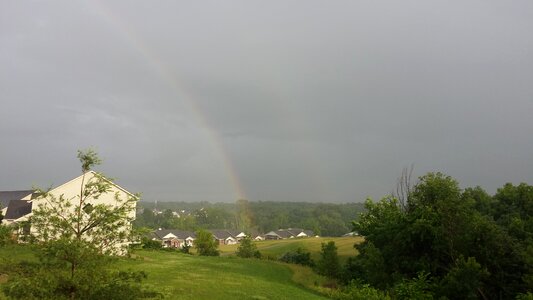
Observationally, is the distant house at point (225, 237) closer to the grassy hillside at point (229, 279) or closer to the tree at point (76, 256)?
the grassy hillside at point (229, 279)

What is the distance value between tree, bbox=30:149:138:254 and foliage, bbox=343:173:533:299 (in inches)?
631

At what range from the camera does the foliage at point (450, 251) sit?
21719 mm

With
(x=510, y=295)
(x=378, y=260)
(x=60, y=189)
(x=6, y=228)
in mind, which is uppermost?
(x=60, y=189)

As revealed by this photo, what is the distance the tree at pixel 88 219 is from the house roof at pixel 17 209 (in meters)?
50.8

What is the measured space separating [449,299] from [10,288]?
2158cm

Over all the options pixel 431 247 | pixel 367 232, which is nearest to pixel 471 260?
pixel 431 247

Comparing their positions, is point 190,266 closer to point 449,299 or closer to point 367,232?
point 367,232

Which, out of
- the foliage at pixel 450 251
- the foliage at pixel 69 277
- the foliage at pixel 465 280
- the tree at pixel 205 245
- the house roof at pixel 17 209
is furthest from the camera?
the tree at pixel 205 245

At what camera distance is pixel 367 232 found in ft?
133

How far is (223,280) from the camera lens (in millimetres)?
30172

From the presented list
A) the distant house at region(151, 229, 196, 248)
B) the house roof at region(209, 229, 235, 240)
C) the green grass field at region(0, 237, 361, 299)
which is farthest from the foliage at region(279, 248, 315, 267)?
the house roof at region(209, 229, 235, 240)

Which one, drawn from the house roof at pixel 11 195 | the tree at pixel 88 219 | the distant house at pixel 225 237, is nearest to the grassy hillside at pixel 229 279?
the tree at pixel 88 219

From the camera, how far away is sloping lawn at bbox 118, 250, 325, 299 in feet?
81.6

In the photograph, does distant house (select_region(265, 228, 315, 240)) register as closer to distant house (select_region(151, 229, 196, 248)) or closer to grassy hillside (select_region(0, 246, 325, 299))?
distant house (select_region(151, 229, 196, 248))
